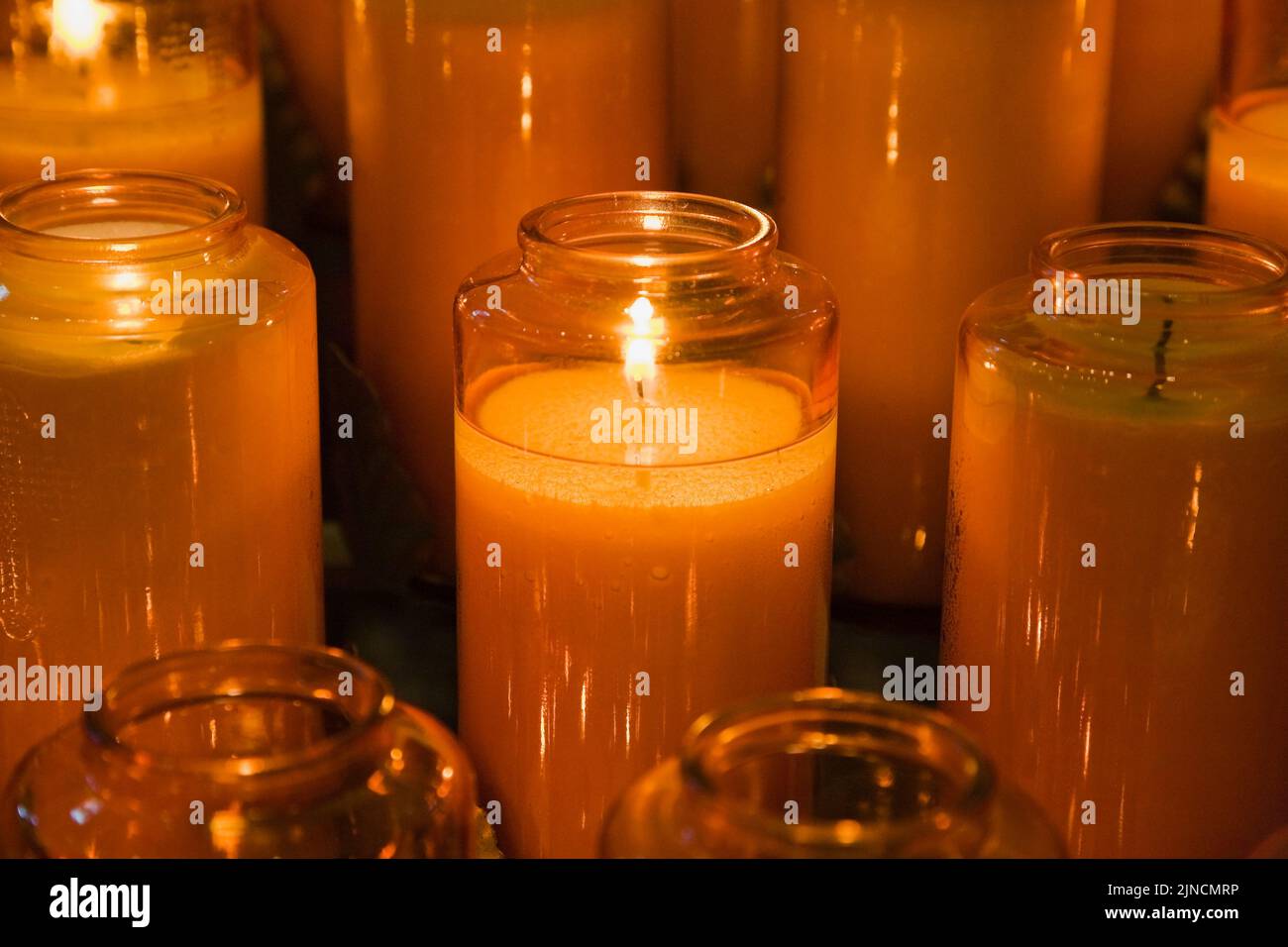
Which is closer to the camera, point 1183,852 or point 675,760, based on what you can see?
point 675,760

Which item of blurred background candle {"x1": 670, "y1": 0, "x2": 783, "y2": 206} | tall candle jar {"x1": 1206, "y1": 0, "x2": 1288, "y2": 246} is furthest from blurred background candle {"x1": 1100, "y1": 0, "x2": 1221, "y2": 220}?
blurred background candle {"x1": 670, "y1": 0, "x2": 783, "y2": 206}

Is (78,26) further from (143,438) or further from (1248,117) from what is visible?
(1248,117)

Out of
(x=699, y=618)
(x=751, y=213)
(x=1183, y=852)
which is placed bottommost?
(x=1183, y=852)

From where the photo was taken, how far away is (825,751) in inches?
21.5

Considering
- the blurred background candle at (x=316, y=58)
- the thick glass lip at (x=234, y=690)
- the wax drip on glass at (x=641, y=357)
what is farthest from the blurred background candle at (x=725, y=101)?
the thick glass lip at (x=234, y=690)

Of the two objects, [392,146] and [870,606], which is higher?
[392,146]

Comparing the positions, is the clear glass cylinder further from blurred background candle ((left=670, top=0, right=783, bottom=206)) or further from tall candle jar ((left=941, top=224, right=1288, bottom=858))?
blurred background candle ((left=670, top=0, right=783, bottom=206))

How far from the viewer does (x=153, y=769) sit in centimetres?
53

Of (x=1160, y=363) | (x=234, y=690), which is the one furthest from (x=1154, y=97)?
(x=234, y=690)

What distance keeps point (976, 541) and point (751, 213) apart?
0.18m
